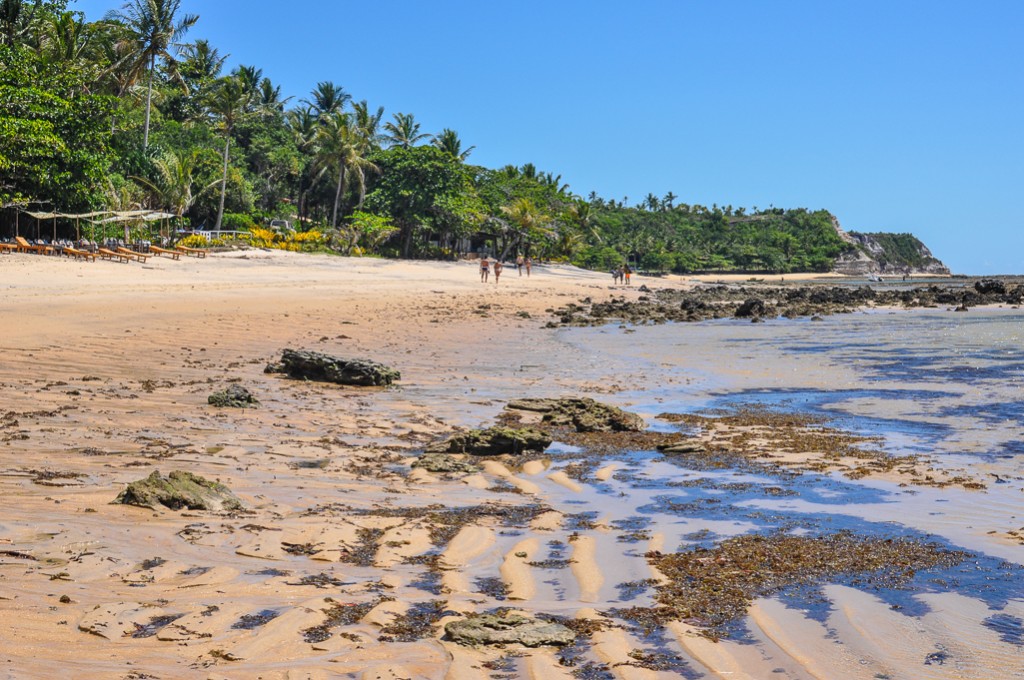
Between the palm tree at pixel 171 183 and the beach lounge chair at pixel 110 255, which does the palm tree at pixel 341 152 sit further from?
the beach lounge chair at pixel 110 255

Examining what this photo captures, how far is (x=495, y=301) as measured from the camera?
113ft

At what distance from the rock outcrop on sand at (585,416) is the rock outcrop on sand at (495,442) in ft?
3.81

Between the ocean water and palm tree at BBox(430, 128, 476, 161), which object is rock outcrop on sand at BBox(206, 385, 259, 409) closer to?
the ocean water

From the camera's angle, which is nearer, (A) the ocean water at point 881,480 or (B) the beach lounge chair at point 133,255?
(A) the ocean water at point 881,480

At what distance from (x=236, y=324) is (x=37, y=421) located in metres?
11.3

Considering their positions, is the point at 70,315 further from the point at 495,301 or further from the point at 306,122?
the point at 306,122

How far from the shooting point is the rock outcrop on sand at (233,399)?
9516 millimetres

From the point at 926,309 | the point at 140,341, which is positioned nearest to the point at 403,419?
the point at 140,341

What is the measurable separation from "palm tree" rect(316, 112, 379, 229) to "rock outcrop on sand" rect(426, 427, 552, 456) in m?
52.8

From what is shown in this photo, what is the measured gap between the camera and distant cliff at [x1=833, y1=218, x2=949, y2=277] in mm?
150750

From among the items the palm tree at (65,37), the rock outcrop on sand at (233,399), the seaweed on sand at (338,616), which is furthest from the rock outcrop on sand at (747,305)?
the palm tree at (65,37)

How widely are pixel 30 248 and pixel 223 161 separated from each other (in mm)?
27837

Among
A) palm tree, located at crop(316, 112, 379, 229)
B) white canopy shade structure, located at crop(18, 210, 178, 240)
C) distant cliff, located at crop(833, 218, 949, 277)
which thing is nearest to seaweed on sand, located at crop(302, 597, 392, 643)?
white canopy shade structure, located at crop(18, 210, 178, 240)

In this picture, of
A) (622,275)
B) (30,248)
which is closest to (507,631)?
(30,248)
